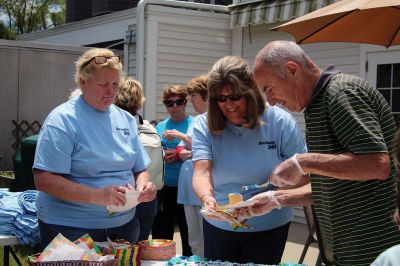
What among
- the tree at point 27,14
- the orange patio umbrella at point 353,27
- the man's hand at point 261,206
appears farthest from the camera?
the tree at point 27,14

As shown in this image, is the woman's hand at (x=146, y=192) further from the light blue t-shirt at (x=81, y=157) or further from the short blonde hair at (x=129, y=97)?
the short blonde hair at (x=129, y=97)

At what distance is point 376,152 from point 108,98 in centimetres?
141

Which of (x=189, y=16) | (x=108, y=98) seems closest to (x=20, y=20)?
(x=189, y=16)

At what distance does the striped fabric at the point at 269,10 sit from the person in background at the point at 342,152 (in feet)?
15.5

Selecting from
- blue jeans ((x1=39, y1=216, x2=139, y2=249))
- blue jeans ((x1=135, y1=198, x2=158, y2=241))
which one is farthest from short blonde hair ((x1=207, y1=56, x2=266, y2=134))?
blue jeans ((x1=135, y1=198, x2=158, y2=241))

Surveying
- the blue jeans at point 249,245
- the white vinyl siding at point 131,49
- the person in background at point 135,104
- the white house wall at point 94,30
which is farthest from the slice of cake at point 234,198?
the white house wall at point 94,30

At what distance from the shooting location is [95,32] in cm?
1379

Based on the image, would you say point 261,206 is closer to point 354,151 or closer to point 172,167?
point 354,151

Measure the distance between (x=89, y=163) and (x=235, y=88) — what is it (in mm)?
813

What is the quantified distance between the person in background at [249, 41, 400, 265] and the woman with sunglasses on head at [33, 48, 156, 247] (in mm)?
842

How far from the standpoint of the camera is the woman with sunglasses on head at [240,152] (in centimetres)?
286

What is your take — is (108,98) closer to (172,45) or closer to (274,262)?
(274,262)

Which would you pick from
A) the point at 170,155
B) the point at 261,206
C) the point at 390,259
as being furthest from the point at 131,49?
the point at 390,259

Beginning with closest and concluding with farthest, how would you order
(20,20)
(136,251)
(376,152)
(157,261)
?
1. (376,152)
2. (136,251)
3. (157,261)
4. (20,20)
